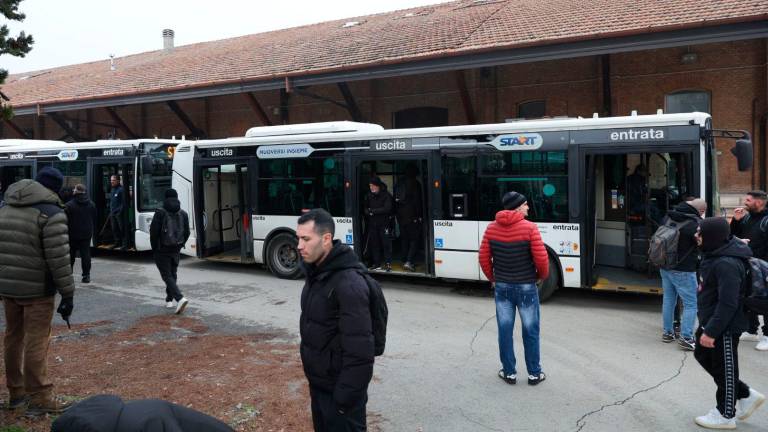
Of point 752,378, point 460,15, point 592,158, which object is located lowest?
point 752,378

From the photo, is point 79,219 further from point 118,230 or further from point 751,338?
point 751,338

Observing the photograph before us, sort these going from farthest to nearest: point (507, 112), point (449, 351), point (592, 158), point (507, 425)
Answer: point (507, 112), point (592, 158), point (449, 351), point (507, 425)

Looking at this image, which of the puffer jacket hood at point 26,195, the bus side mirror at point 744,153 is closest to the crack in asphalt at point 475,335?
the bus side mirror at point 744,153

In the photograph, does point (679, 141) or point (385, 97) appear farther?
point (385, 97)

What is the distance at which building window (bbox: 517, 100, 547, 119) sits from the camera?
16.1 m

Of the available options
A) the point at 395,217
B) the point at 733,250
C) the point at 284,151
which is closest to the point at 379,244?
the point at 395,217

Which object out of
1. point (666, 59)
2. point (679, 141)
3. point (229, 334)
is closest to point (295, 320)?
point (229, 334)

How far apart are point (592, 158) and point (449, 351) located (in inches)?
147

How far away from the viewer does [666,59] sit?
14.4 metres

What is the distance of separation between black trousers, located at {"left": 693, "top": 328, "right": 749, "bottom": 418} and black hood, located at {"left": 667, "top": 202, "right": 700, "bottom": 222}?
2.27m

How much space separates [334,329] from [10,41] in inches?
175

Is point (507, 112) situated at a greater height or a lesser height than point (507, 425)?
greater

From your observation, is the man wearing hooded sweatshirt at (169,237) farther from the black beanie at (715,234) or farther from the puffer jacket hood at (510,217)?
the black beanie at (715,234)

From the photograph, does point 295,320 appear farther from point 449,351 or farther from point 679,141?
point 679,141
